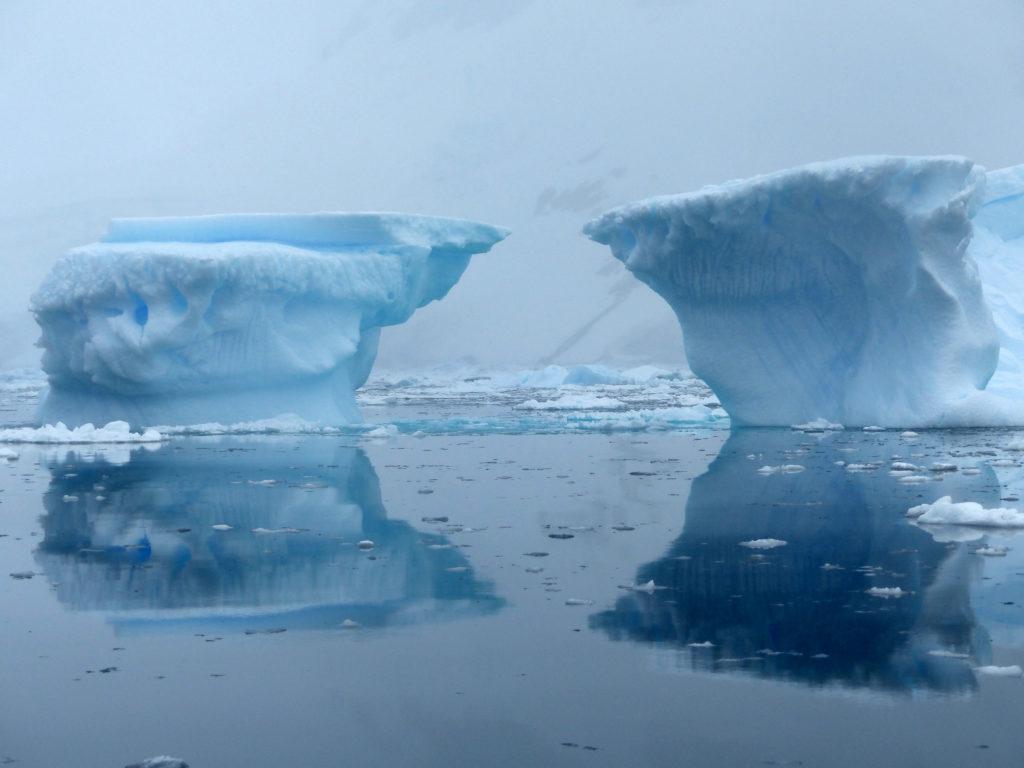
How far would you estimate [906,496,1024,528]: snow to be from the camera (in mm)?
6277

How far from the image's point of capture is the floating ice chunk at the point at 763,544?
5.89m

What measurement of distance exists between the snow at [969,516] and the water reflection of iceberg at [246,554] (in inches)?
97.6

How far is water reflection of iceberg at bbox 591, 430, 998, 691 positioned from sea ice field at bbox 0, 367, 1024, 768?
0.06 feet

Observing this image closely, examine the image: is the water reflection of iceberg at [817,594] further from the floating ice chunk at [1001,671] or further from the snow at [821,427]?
the snow at [821,427]

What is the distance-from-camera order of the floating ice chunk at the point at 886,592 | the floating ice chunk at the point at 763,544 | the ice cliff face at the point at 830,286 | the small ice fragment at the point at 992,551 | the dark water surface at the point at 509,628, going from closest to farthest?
the dark water surface at the point at 509,628 → the floating ice chunk at the point at 886,592 → the small ice fragment at the point at 992,551 → the floating ice chunk at the point at 763,544 → the ice cliff face at the point at 830,286

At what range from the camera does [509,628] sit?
4406 mm

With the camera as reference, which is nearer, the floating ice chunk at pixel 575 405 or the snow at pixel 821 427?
the snow at pixel 821 427

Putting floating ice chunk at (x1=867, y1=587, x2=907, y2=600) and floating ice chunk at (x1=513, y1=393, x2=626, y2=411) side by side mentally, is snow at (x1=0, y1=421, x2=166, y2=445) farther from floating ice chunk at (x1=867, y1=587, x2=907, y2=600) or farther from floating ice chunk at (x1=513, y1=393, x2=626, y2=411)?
floating ice chunk at (x1=867, y1=587, x2=907, y2=600)

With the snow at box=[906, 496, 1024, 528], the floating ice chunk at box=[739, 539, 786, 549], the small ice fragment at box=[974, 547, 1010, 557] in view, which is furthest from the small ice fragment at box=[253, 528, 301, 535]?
the small ice fragment at box=[974, 547, 1010, 557]

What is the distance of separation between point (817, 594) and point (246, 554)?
2.64m

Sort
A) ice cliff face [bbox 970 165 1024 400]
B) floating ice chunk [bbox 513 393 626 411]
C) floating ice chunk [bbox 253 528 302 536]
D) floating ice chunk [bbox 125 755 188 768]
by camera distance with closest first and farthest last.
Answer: floating ice chunk [bbox 125 755 188 768]
floating ice chunk [bbox 253 528 302 536]
ice cliff face [bbox 970 165 1024 400]
floating ice chunk [bbox 513 393 626 411]

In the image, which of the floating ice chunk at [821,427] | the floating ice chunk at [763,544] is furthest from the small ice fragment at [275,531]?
the floating ice chunk at [821,427]

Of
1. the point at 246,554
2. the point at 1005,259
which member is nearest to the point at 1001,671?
the point at 246,554

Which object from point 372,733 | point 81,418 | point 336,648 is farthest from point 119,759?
point 81,418
